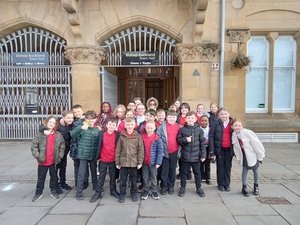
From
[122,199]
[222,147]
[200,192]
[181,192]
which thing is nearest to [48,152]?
[122,199]

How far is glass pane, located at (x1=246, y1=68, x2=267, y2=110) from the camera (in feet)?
34.4

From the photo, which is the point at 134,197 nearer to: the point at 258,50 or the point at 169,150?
the point at 169,150

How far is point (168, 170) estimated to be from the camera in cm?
554

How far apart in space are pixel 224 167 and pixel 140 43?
6.16m

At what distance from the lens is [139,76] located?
1487 centimetres

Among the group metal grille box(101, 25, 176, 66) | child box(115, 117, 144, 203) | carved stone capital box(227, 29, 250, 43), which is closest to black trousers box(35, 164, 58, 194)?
child box(115, 117, 144, 203)

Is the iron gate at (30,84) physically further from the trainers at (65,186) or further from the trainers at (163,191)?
the trainers at (163,191)

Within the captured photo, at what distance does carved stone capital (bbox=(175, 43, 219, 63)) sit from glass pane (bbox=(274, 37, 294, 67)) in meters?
2.32

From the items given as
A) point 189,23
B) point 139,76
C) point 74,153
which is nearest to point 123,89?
point 139,76

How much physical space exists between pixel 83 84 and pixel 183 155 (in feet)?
18.0

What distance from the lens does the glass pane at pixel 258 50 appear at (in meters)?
10.4

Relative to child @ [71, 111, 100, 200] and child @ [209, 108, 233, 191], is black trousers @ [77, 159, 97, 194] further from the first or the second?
child @ [209, 108, 233, 191]

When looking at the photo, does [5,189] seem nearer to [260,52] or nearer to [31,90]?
[31,90]

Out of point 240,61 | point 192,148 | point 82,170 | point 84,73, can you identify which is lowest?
point 82,170
